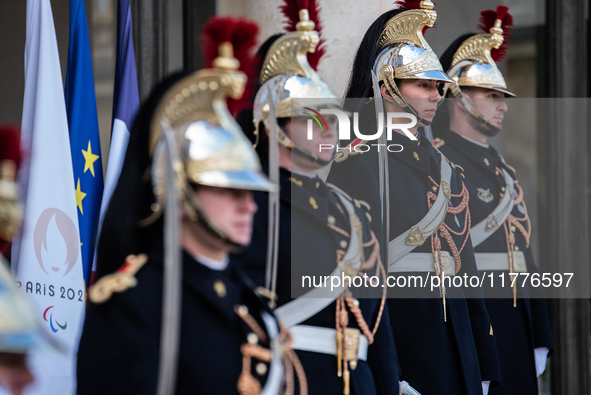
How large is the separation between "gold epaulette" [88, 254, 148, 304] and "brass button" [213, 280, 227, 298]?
198 millimetres

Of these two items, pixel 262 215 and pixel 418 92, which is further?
pixel 418 92

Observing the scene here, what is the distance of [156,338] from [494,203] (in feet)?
9.84

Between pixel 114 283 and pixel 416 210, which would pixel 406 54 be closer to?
pixel 416 210

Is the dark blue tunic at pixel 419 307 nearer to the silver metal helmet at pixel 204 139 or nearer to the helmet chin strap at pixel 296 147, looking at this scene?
the helmet chin strap at pixel 296 147

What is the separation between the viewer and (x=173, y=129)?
2.61 m

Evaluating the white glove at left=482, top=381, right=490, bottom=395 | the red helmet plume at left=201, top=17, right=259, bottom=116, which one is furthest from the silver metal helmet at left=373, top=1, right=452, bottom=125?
the red helmet plume at left=201, top=17, right=259, bottom=116

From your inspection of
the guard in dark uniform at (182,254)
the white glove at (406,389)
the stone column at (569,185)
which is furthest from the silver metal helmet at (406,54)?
the stone column at (569,185)

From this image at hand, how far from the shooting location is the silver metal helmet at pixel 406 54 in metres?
4.37

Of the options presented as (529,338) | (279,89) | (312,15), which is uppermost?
(312,15)

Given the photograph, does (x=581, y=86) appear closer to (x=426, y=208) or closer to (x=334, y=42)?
(x=334, y=42)

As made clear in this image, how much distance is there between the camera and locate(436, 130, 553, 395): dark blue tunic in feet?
16.8

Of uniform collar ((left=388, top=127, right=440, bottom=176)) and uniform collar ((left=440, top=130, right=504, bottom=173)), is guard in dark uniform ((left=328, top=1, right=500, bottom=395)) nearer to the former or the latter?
uniform collar ((left=388, top=127, right=440, bottom=176))

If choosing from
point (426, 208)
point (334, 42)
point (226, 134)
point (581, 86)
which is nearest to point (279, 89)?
point (226, 134)

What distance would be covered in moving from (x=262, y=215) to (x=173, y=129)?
0.80 m
